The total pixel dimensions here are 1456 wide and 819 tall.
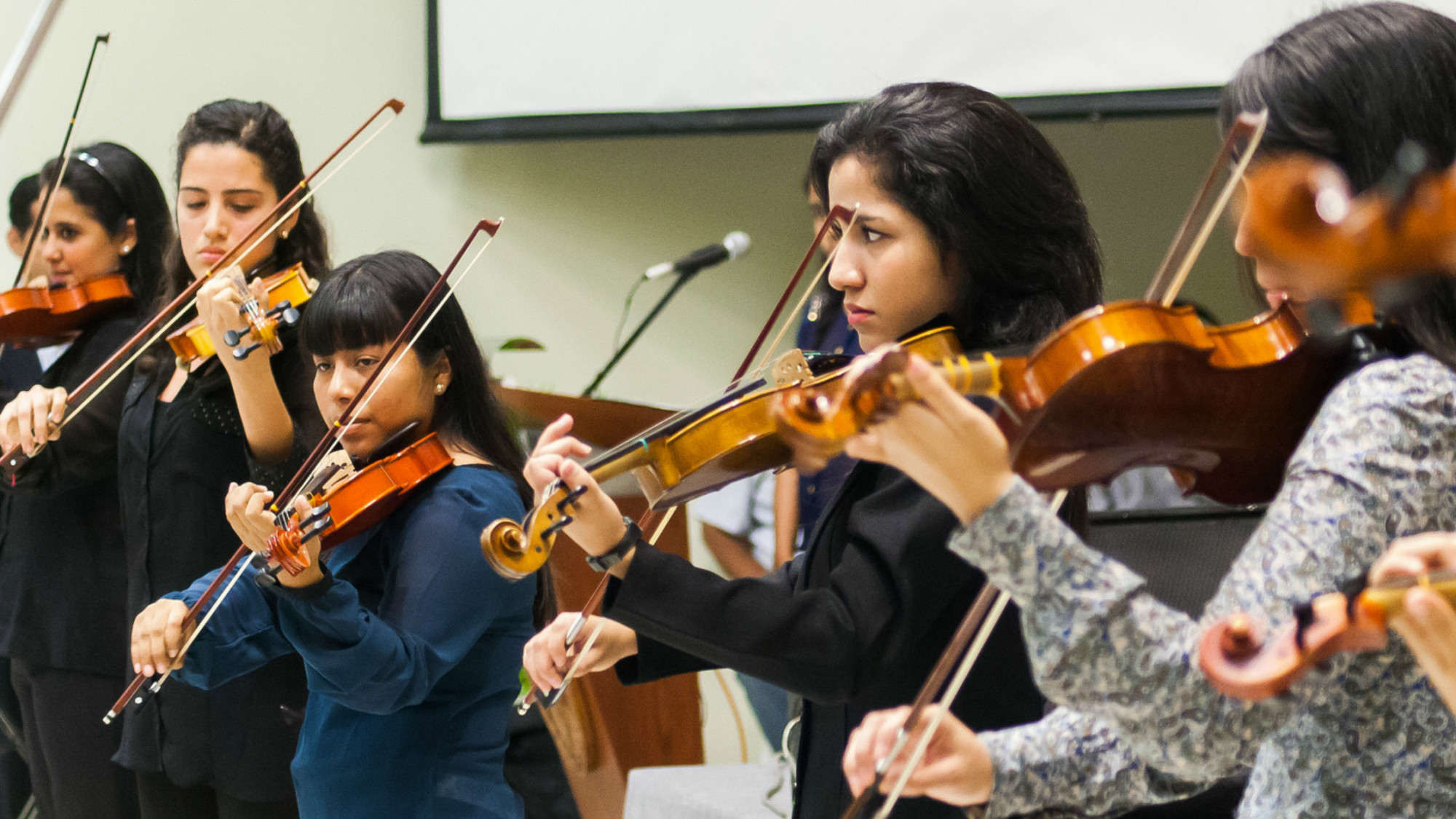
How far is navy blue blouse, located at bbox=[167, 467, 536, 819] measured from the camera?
1229 mm

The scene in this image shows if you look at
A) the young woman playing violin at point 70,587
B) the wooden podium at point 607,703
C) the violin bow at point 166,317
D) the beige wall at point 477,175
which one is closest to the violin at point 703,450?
the wooden podium at point 607,703

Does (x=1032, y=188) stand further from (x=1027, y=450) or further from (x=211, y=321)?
(x=211, y=321)

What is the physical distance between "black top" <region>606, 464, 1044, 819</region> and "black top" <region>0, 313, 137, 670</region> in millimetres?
1133

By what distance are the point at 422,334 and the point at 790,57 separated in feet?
4.11

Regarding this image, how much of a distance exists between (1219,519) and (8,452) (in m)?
1.41

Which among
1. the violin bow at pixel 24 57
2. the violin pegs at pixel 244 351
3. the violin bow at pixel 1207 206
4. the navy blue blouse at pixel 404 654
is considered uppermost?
the violin bow at pixel 24 57

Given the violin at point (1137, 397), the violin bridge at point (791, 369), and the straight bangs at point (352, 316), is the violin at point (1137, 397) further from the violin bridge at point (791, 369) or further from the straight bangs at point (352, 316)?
the straight bangs at point (352, 316)

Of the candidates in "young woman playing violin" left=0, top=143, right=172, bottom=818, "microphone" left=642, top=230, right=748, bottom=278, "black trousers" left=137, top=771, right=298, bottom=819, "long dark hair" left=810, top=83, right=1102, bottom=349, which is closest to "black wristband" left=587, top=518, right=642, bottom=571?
"long dark hair" left=810, top=83, right=1102, bottom=349

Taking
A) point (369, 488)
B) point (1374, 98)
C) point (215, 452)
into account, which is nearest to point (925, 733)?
point (1374, 98)

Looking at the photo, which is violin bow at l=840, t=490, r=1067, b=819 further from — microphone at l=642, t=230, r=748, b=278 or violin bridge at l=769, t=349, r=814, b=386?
microphone at l=642, t=230, r=748, b=278

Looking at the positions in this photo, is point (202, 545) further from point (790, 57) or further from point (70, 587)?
point (790, 57)

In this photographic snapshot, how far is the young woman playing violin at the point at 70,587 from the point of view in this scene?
5.94 ft

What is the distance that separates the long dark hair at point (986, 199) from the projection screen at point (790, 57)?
105cm

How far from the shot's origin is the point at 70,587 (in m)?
1.86
